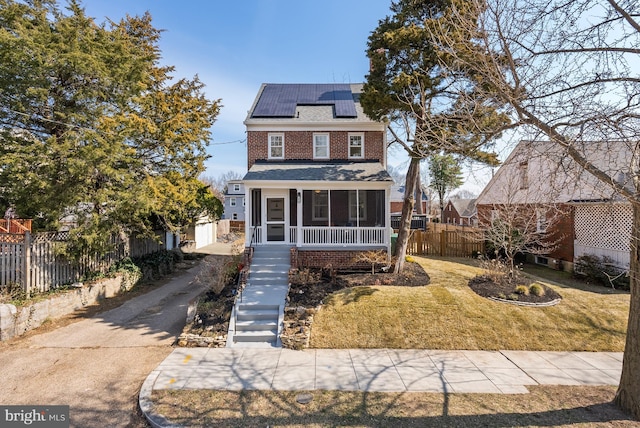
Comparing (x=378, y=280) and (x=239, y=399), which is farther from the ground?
(x=378, y=280)

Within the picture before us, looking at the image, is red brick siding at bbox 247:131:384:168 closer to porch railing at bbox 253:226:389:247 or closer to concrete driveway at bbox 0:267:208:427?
porch railing at bbox 253:226:389:247

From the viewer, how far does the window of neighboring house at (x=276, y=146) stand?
13.7 m

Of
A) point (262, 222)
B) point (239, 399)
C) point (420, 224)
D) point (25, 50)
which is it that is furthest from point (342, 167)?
point (420, 224)

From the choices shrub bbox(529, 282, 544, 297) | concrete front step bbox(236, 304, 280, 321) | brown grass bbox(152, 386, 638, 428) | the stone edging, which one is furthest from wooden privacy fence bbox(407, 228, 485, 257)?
brown grass bbox(152, 386, 638, 428)

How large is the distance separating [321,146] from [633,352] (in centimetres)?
1157

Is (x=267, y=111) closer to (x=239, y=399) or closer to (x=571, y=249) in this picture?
(x=239, y=399)

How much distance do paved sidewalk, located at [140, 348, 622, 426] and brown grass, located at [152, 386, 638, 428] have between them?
227 millimetres

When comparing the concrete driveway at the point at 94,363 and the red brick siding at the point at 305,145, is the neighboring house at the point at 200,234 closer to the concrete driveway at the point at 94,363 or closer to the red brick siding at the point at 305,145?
the red brick siding at the point at 305,145

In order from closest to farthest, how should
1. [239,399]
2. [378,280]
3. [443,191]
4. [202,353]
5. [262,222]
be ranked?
1. [239,399]
2. [202,353]
3. [378,280]
4. [262,222]
5. [443,191]

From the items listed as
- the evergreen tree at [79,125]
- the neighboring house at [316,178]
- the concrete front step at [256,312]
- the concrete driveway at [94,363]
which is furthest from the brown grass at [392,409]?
the evergreen tree at [79,125]

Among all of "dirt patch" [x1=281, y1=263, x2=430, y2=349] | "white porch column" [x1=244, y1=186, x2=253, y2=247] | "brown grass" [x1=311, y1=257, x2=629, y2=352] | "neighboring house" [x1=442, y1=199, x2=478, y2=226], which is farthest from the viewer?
"neighboring house" [x1=442, y1=199, x2=478, y2=226]

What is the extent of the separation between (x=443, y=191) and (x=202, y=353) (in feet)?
105

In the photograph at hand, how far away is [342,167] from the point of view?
12758 millimetres

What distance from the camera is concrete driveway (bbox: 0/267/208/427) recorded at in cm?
483
